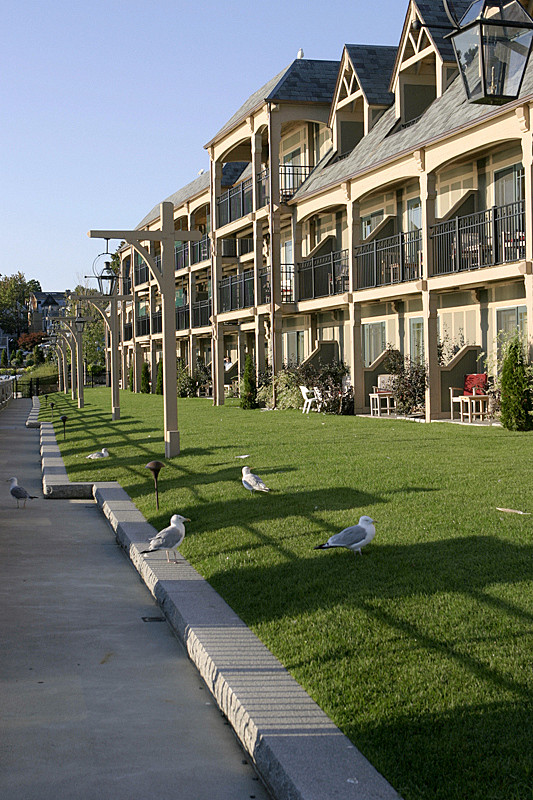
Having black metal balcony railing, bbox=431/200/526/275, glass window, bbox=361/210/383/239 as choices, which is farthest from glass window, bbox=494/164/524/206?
glass window, bbox=361/210/383/239

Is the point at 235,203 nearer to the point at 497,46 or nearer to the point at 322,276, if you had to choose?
the point at 322,276

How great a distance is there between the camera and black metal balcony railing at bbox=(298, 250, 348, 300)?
27062 mm

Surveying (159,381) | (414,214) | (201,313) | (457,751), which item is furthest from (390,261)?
(159,381)

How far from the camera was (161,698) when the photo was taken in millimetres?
5348

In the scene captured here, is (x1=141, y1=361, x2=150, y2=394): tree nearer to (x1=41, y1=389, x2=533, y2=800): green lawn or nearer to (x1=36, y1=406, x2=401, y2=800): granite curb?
(x1=41, y1=389, x2=533, y2=800): green lawn

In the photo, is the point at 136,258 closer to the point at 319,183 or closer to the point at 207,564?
Answer: the point at 319,183

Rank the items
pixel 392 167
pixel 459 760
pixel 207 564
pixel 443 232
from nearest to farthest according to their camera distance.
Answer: pixel 459 760 < pixel 207 564 < pixel 443 232 < pixel 392 167

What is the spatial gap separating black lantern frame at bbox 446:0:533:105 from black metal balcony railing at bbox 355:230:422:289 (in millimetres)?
13814

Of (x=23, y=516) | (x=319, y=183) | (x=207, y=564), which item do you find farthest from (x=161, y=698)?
(x=319, y=183)

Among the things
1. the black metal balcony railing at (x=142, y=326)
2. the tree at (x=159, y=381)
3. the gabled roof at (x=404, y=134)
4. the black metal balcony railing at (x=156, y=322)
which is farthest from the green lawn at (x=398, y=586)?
the black metal balcony railing at (x=142, y=326)

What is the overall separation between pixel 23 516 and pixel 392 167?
1406 centimetres

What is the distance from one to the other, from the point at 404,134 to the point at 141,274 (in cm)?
3785

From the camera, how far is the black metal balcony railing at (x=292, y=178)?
31.2 meters

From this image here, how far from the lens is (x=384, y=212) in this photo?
26.9m
